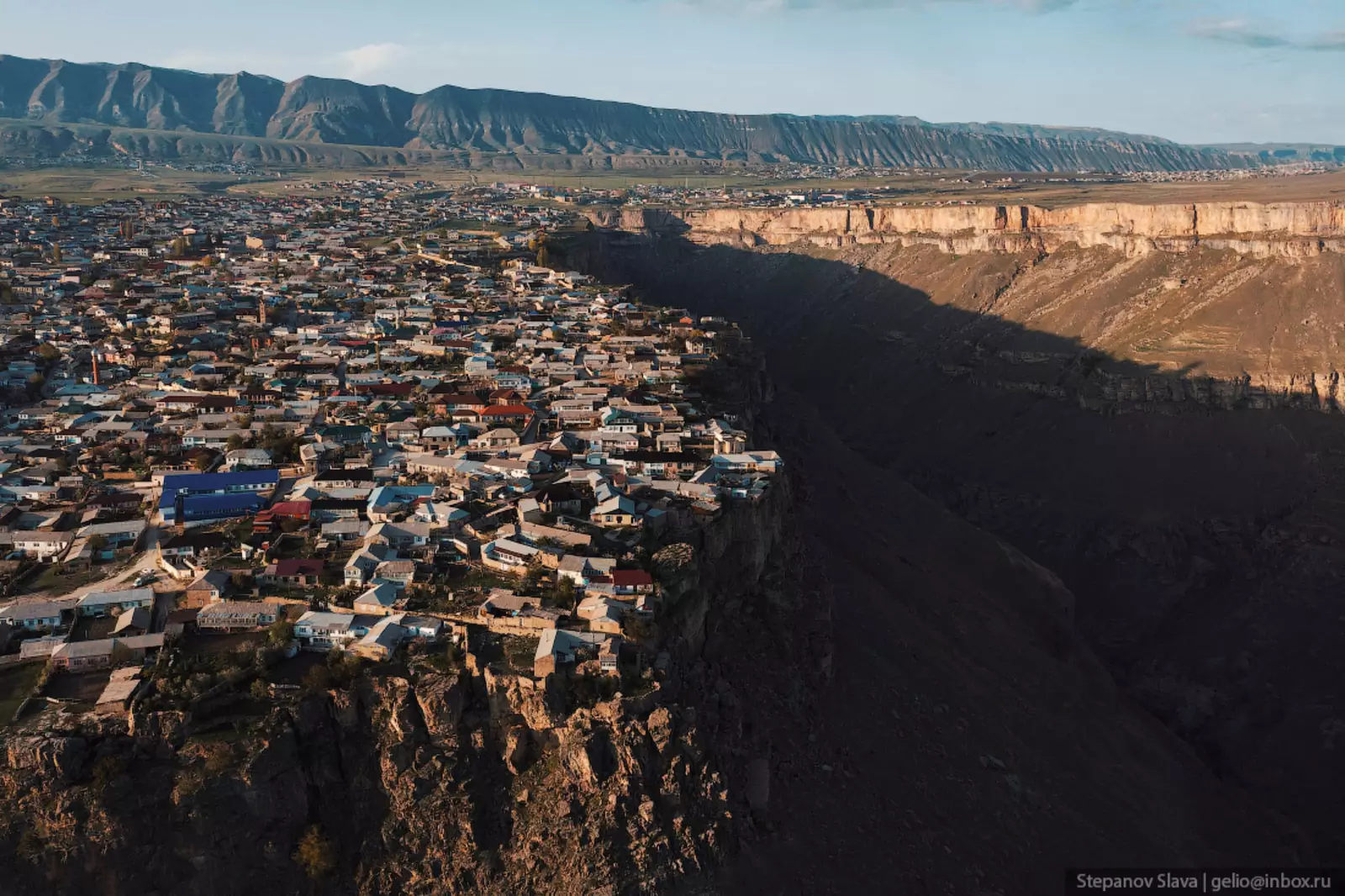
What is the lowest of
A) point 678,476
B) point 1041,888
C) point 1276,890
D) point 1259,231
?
point 1276,890

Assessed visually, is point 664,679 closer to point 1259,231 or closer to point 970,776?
point 970,776

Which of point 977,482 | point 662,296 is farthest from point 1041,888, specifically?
point 662,296

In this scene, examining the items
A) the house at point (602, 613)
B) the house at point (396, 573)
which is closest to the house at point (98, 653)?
the house at point (396, 573)

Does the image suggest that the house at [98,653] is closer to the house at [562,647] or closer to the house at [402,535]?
the house at [402,535]

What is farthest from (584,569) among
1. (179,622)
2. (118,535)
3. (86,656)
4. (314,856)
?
(118,535)

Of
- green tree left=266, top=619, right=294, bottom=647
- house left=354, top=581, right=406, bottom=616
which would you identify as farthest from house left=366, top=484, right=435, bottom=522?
green tree left=266, top=619, right=294, bottom=647

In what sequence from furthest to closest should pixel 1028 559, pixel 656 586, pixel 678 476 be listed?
pixel 1028 559, pixel 678 476, pixel 656 586

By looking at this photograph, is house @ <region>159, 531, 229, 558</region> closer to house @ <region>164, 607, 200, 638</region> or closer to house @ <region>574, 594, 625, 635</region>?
house @ <region>164, 607, 200, 638</region>

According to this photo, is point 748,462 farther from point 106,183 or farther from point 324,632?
point 106,183
